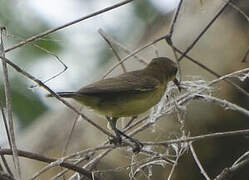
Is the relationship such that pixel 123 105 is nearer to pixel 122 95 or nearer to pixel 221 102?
pixel 122 95

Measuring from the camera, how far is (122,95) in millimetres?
3152

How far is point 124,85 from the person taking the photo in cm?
316

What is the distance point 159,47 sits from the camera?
3.69 meters

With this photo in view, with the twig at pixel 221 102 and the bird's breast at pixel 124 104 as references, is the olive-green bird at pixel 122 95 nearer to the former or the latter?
the bird's breast at pixel 124 104

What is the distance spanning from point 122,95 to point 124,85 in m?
0.05

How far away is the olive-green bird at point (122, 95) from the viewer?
3.00m

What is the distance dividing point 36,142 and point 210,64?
1.07 metres

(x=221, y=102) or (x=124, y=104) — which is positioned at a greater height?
(x=124, y=104)

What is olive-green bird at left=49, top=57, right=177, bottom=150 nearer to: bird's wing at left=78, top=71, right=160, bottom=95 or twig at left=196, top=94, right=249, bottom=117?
bird's wing at left=78, top=71, right=160, bottom=95

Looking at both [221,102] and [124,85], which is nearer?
[221,102]

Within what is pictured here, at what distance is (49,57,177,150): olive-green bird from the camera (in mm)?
2998

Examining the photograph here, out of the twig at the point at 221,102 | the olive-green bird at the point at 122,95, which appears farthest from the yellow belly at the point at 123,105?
the twig at the point at 221,102

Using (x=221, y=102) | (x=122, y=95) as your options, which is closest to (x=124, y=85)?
(x=122, y=95)

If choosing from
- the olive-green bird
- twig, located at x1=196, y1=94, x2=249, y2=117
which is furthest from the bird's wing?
twig, located at x1=196, y1=94, x2=249, y2=117
